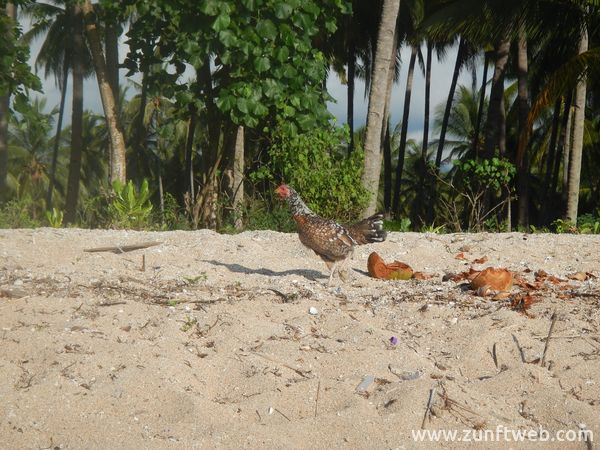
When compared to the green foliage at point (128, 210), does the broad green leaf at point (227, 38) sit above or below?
above

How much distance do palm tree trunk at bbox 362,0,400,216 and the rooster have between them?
13.5 ft

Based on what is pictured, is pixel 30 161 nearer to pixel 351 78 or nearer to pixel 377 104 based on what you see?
pixel 351 78

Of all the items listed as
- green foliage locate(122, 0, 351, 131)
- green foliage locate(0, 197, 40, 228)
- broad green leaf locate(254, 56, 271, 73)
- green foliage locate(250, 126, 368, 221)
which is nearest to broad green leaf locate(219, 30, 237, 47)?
green foliage locate(122, 0, 351, 131)

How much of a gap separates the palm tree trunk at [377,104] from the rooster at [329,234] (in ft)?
13.5

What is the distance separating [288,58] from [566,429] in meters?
8.45

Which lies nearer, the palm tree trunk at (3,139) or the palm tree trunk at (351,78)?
the palm tree trunk at (3,139)

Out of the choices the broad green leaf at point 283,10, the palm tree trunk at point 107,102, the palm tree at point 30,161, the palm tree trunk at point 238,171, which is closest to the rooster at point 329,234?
the palm tree trunk at point 238,171

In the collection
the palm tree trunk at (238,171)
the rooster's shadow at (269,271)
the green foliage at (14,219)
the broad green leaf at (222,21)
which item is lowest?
the rooster's shadow at (269,271)

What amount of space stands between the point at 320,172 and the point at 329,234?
4259 millimetres

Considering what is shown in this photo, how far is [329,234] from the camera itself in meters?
7.12

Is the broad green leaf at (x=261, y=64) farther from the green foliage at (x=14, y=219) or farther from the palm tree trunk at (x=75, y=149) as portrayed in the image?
the palm tree trunk at (x=75, y=149)

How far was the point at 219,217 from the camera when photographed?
11.8 m

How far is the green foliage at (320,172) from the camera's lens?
11305 millimetres

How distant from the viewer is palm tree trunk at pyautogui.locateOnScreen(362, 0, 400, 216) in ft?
39.1
